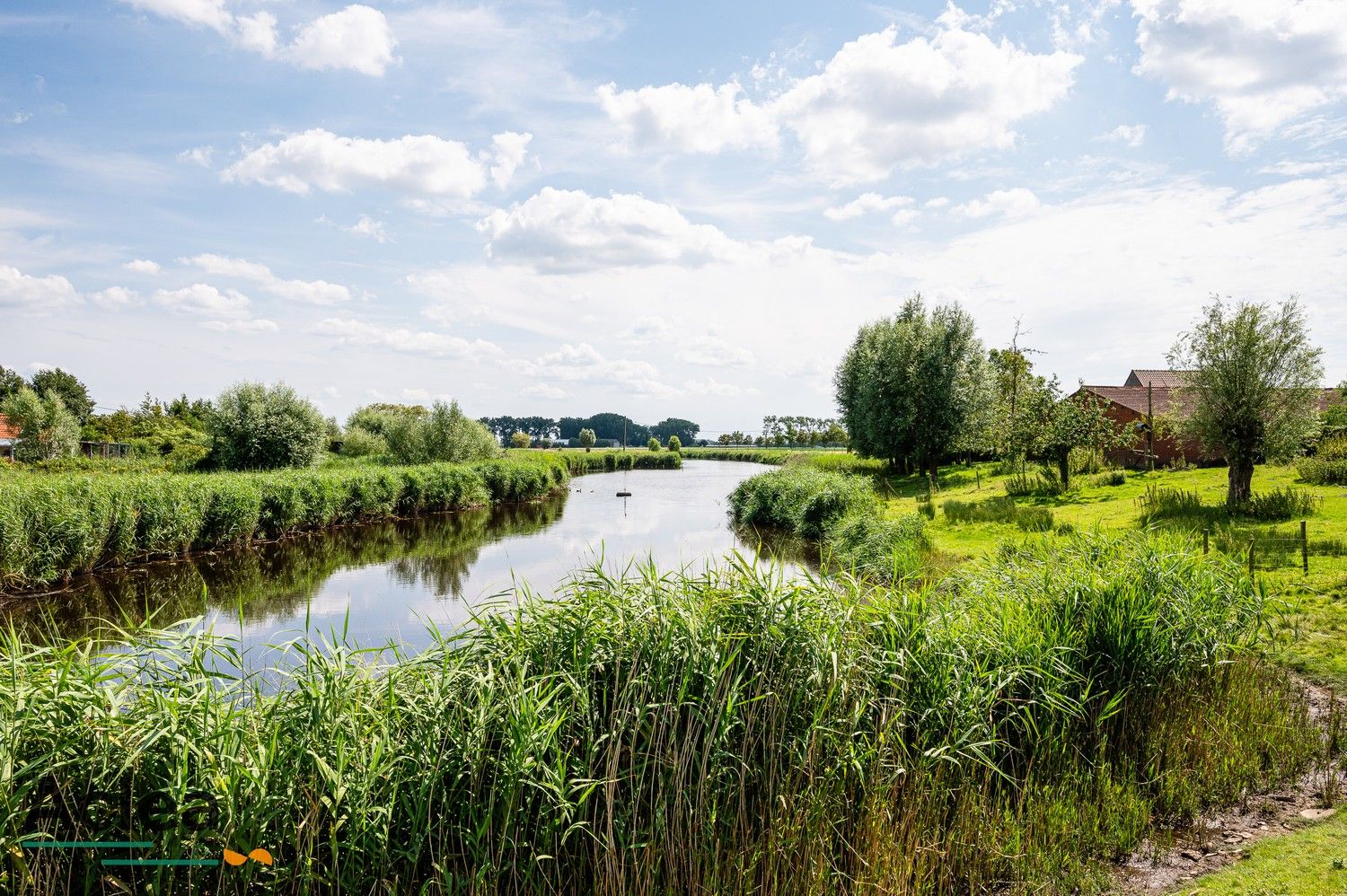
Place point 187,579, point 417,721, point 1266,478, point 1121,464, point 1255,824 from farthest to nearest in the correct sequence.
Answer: point 1121,464 < point 1266,478 < point 187,579 < point 1255,824 < point 417,721

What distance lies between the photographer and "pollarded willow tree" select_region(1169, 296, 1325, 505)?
688 inches

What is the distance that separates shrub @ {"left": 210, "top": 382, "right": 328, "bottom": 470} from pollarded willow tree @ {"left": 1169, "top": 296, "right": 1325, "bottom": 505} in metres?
35.0

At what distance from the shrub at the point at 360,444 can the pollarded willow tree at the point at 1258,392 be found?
46.2 m

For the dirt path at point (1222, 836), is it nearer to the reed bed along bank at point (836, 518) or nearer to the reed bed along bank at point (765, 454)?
the reed bed along bank at point (836, 518)

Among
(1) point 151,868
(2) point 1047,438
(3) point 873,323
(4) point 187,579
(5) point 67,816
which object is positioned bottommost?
(4) point 187,579

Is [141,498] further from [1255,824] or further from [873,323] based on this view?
[873,323]

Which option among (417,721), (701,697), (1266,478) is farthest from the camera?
(1266,478)

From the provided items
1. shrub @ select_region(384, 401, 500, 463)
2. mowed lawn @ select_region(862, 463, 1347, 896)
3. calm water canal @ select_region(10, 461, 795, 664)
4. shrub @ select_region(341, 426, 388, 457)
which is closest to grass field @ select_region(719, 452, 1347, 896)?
mowed lawn @ select_region(862, 463, 1347, 896)

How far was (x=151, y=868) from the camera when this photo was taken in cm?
293

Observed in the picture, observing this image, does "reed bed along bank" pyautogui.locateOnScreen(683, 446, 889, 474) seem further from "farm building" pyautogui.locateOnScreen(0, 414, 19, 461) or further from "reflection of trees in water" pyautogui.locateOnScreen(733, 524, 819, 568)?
"farm building" pyautogui.locateOnScreen(0, 414, 19, 461)

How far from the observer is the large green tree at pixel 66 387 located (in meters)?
61.5

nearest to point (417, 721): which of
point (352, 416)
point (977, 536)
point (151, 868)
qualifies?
point (151, 868)

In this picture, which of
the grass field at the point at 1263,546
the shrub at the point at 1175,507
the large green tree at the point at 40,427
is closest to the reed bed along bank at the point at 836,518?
the grass field at the point at 1263,546

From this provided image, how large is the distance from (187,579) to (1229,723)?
18863mm
